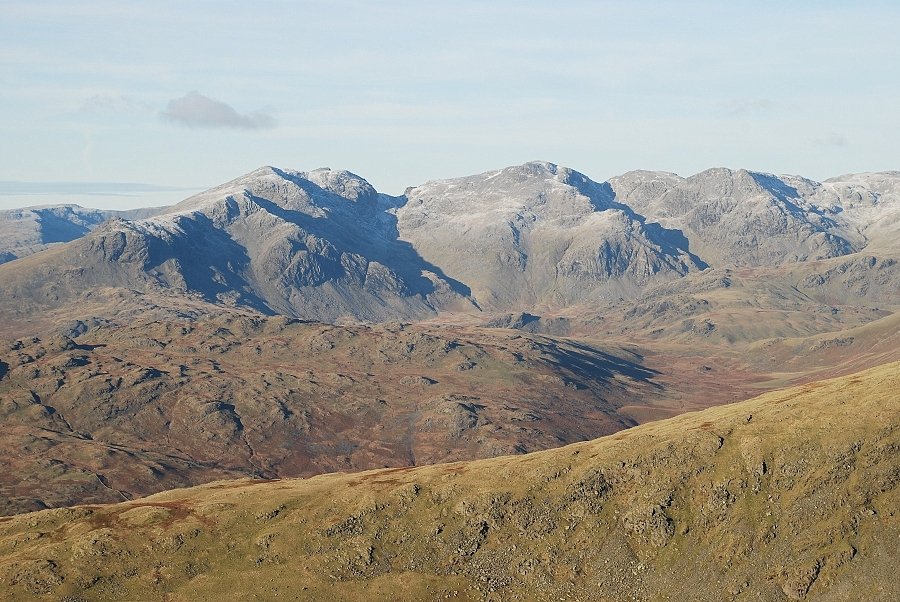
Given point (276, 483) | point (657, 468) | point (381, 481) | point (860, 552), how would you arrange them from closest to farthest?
1. point (860, 552)
2. point (657, 468)
3. point (381, 481)
4. point (276, 483)

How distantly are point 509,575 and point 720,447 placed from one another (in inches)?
1589

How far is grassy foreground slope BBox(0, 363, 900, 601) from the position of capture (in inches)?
4946

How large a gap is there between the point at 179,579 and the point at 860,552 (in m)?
96.1

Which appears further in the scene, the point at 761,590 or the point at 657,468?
the point at 657,468

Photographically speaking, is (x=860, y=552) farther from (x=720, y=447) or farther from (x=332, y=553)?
(x=332, y=553)

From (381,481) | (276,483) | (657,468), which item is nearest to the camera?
(657,468)

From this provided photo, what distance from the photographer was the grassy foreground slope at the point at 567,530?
4946 inches

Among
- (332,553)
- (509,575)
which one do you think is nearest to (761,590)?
(509,575)

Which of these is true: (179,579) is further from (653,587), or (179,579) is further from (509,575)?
(653,587)

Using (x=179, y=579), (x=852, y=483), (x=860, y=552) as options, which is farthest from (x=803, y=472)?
(x=179, y=579)

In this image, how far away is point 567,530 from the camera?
138 metres

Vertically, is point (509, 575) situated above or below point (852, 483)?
below

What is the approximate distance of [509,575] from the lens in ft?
432

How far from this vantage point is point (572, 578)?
5118 inches
